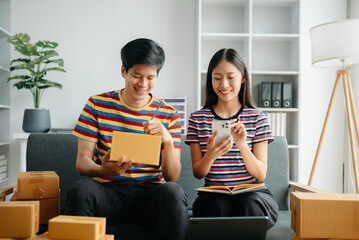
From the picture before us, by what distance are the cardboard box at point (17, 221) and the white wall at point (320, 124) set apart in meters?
2.72

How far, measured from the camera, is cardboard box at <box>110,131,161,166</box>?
1.32m

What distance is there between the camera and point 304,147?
333cm

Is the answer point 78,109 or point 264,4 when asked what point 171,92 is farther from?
point 264,4

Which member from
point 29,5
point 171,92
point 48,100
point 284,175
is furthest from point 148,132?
point 29,5

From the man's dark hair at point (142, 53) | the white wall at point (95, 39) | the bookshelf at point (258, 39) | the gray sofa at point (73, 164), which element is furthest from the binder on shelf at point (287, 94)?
the man's dark hair at point (142, 53)

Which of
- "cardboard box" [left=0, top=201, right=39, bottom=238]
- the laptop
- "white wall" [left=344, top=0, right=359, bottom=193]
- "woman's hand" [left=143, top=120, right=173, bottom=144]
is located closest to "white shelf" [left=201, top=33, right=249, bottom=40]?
"white wall" [left=344, top=0, right=359, bottom=193]

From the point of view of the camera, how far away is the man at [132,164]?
1.28m

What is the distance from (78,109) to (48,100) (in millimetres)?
301

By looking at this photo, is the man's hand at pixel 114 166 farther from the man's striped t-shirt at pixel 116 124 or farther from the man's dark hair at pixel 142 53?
A: the man's dark hair at pixel 142 53

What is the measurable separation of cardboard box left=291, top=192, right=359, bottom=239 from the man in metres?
0.43

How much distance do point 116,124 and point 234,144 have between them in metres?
0.55

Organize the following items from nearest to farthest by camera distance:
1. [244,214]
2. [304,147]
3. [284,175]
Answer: [244,214]
[284,175]
[304,147]

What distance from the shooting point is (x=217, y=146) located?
146 cm

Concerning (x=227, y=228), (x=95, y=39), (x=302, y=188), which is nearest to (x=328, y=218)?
(x=227, y=228)
